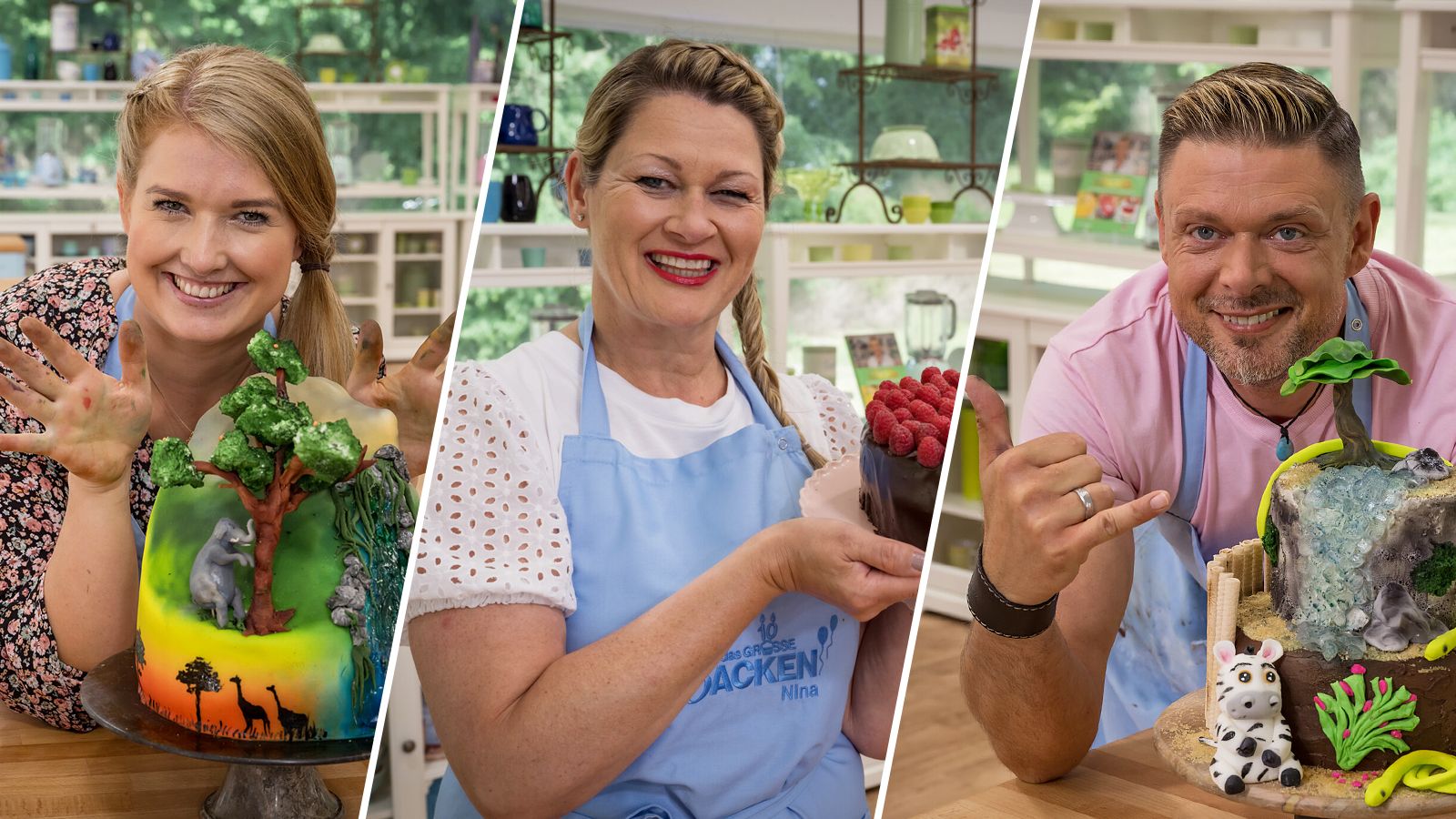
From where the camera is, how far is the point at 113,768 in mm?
1416

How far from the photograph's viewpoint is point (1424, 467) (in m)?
1.21

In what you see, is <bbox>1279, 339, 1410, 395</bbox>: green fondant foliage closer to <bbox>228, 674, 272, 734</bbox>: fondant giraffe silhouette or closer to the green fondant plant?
the green fondant plant

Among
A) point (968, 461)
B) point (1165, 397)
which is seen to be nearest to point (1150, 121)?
point (968, 461)

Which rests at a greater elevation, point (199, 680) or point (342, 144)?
point (342, 144)

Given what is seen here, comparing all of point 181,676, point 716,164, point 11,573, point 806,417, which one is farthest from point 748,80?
point 11,573

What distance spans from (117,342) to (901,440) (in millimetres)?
796

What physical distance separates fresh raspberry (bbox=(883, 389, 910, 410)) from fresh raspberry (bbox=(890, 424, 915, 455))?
19 millimetres

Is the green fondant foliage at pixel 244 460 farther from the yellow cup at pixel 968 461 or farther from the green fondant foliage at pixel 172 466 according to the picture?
the yellow cup at pixel 968 461

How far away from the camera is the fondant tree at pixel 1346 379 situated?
48.8 inches

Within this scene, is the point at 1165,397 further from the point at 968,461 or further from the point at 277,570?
the point at 968,461

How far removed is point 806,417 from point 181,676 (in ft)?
1.91

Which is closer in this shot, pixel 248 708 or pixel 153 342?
pixel 248 708

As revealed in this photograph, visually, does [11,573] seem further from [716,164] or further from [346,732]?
[716,164]

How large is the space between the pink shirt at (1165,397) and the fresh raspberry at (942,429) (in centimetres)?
45
